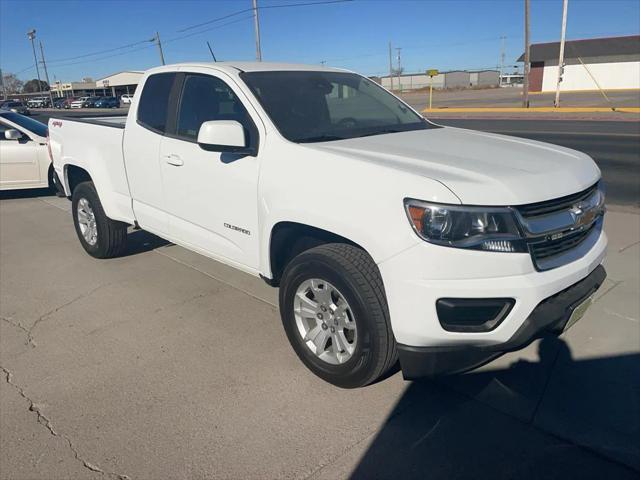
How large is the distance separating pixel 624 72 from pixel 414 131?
6210 cm

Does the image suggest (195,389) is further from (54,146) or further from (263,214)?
(54,146)

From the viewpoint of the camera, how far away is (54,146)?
5914 mm

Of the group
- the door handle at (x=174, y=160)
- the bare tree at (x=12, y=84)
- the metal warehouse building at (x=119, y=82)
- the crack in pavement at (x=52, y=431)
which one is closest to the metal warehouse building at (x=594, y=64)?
the door handle at (x=174, y=160)

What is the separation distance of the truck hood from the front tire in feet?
1.87

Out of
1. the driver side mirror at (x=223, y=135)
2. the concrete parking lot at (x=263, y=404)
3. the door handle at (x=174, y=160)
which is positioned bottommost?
the concrete parking lot at (x=263, y=404)

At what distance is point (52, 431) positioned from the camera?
2820mm

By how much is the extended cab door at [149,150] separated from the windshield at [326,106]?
3.34ft

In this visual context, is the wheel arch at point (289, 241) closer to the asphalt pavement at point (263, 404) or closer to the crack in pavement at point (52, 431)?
the asphalt pavement at point (263, 404)

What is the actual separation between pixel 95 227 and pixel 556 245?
4613 mm

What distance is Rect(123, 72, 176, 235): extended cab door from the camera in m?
4.30

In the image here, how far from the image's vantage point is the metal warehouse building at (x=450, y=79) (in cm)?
9882

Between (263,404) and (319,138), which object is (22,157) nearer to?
(319,138)

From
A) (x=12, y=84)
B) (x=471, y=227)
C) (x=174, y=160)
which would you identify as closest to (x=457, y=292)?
(x=471, y=227)

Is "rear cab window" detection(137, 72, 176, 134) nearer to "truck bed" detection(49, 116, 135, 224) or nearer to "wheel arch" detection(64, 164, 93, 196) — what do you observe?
"truck bed" detection(49, 116, 135, 224)
